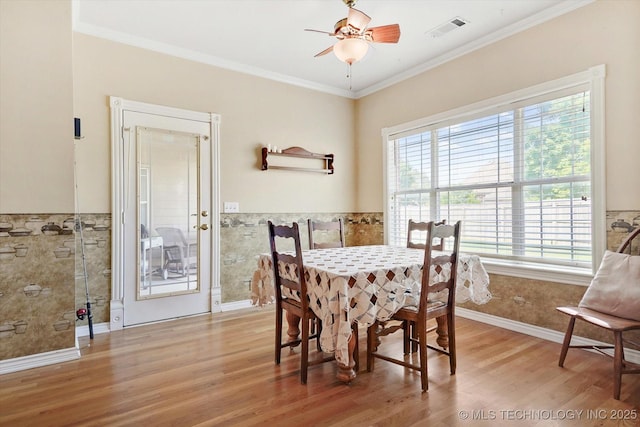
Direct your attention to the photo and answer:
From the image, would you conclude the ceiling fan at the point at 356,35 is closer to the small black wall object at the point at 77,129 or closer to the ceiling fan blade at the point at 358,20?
the ceiling fan blade at the point at 358,20

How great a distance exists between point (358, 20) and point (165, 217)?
2595mm

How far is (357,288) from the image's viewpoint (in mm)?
2014

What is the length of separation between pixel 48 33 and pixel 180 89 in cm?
125

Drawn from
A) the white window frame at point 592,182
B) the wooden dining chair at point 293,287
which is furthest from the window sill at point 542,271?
→ the wooden dining chair at point 293,287

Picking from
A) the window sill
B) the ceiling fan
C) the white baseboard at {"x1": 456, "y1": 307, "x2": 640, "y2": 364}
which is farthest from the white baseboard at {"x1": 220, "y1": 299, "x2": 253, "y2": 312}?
the ceiling fan

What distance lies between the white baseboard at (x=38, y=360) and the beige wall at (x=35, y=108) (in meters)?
1.06

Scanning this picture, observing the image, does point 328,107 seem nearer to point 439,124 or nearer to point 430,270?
point 439,124

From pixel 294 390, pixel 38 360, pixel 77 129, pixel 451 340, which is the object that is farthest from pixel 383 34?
pixel 38 360

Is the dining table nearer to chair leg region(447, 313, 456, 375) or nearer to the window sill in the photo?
chair leg region(447, 313, 456, 375)

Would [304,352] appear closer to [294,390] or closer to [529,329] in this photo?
[294,390]

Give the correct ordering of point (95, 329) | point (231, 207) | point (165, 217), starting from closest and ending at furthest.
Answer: point (95, 329), point (165, 217), point (231, 207)

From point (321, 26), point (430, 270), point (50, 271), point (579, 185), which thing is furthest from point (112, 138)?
point (579, 185)

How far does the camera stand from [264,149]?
4223 mm

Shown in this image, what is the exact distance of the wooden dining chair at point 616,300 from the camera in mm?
2170
